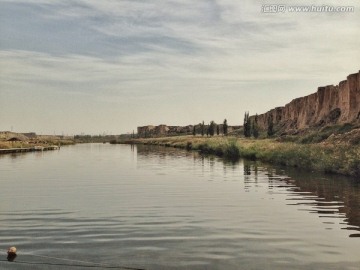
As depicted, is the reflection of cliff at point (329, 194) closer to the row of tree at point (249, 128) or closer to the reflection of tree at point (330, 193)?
the reflection of tree at point (330, 193)

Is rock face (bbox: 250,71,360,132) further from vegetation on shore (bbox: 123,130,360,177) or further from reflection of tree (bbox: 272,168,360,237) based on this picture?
reflection of tree (bbox: 272,168,360,237)

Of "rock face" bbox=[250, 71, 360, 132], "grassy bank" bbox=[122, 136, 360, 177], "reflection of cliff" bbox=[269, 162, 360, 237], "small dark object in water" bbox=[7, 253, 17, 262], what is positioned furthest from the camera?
"rock face" bbox=[250, 71, 360, 132]

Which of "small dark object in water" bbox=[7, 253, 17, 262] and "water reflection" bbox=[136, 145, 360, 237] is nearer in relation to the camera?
"small dark object in water" bbox=[7, 253, 17, 262]

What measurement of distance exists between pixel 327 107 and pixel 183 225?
92.7 metres

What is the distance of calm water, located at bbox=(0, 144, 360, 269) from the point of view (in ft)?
32.2

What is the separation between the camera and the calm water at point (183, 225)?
982 centimetres

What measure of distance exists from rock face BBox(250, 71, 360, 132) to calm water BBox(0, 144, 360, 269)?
5480 centimetres

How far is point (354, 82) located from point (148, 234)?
3126 inches

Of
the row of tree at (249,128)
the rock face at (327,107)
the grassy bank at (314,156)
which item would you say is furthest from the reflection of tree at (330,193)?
the row of tree at (249,128)

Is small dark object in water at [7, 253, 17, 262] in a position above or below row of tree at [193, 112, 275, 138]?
below

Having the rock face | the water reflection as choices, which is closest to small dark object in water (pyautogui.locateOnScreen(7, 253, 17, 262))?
the water reflection

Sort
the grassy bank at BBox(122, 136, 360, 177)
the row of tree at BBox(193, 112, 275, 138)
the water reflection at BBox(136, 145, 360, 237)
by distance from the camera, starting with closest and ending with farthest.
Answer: the water reflection at BBox(136, 145, 360, 237) → the grassy bank at BBox(122, 136, 360, 177) → the row of tree at BBox(193, 112, 275, 138)

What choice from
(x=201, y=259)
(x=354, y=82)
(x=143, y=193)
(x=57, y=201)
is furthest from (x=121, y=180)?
(x=354, y=82)

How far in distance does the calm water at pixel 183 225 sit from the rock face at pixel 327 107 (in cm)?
5480
